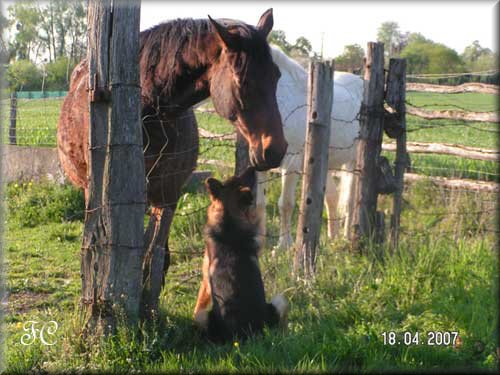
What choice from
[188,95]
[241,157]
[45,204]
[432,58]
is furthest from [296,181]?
[432,58]

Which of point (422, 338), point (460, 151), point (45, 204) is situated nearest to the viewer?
point (422, 338)

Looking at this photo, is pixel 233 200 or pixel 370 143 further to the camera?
pixel 370 143

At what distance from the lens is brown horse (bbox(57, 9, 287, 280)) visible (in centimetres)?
433

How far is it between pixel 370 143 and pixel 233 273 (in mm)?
2324

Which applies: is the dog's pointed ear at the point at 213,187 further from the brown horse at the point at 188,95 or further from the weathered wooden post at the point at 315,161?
the weathered wooden post at the point at 315,161

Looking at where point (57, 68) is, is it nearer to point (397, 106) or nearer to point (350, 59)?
point (397, 106)

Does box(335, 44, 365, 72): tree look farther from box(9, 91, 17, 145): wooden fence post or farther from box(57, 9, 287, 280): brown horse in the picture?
box(57, 9, 287, 280): brown horse

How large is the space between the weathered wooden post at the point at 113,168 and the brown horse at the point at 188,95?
708 millimetres

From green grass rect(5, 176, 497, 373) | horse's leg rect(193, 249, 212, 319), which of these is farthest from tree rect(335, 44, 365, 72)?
horse's leg rect(193, 249, 212, 319)

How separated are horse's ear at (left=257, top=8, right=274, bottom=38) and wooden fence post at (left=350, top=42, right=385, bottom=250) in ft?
5.09

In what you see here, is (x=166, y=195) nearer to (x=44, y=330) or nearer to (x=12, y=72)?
(x=44, y=330)

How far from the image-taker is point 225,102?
446cm

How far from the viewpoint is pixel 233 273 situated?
4.25 metres

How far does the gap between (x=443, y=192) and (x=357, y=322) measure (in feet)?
17.8
